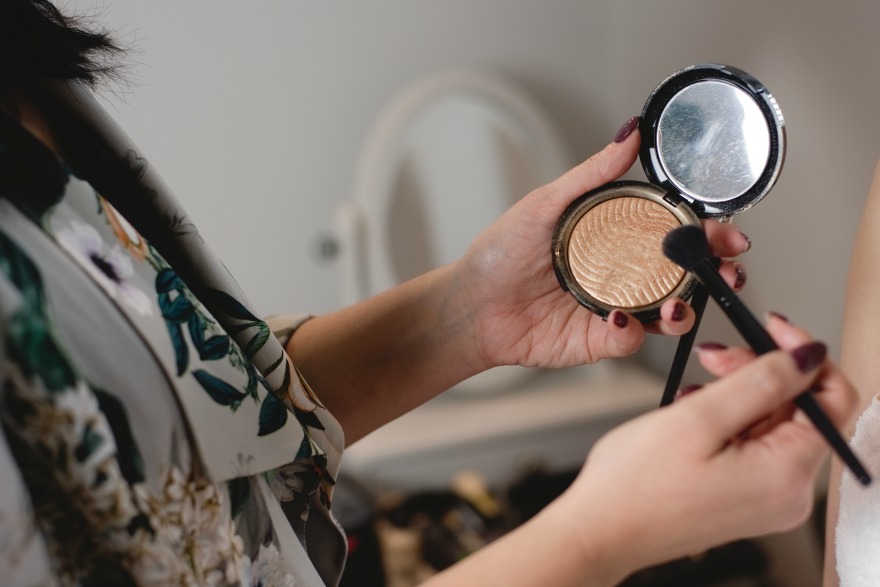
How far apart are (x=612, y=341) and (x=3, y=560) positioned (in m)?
0.50

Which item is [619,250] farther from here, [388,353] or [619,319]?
[388,353]

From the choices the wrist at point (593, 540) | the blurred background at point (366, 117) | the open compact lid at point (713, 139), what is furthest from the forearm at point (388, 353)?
the blurred background at point (366, 117)

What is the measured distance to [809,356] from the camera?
423mm

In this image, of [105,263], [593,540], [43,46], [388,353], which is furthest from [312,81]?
[593,540]

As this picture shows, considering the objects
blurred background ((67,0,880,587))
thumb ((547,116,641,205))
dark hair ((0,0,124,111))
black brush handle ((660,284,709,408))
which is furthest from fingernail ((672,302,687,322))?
blurred background ((67,0,880,587))

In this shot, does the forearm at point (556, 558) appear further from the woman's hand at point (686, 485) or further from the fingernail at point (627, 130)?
the fingernail at point (627, 130)

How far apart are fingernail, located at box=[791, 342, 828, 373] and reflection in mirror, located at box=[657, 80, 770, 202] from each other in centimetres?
25

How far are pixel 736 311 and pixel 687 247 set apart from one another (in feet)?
0.24

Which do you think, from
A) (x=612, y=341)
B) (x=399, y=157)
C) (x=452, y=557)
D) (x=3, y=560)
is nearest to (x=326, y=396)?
(x=612, y=341)

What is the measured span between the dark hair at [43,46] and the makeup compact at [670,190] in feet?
1.32

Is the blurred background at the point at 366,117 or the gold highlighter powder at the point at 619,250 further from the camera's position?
the blurred background at the point at 366,117

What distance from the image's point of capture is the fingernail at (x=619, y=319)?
65 cm

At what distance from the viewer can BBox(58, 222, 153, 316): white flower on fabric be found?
16.6 inches

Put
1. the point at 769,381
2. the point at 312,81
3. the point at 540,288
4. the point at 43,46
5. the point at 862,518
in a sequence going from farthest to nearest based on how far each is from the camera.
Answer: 1. the point at 312,81
2. the point at 540,288
3. the point at 862,518
4. the point at 43,46
5. the point at 769,381
